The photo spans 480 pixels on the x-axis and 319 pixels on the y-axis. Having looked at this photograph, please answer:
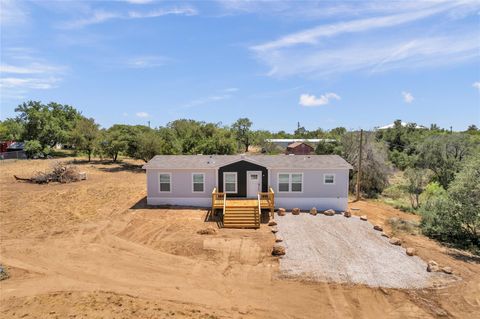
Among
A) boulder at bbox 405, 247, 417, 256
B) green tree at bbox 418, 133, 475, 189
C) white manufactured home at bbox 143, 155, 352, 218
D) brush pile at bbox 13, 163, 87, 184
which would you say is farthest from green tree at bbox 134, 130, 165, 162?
boulder at bbox 405, 247, 417, 256

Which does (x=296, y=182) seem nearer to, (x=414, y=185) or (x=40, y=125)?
(x=414, y=185)

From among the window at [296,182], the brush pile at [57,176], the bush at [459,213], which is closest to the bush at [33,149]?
the brush pile at [57,176]

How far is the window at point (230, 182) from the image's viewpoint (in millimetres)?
21562

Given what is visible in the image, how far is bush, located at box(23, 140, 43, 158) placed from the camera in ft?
151

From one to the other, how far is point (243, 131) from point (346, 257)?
60007 mm

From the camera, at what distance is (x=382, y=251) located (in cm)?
1473

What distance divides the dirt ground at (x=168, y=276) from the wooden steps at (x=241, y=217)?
2.86 feet

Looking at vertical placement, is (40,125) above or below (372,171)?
above

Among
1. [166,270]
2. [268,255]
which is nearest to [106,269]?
[166,270]

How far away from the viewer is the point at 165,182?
2206 centimetres

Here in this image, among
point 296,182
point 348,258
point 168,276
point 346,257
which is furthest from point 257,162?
point 168,276

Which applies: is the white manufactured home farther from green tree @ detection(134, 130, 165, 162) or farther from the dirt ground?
green tree @ detection(134, 130, 165, 162)

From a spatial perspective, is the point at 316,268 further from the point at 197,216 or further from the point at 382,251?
the point at 197,216

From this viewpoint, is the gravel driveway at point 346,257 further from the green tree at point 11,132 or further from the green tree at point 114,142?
the green tree at point 11,132
